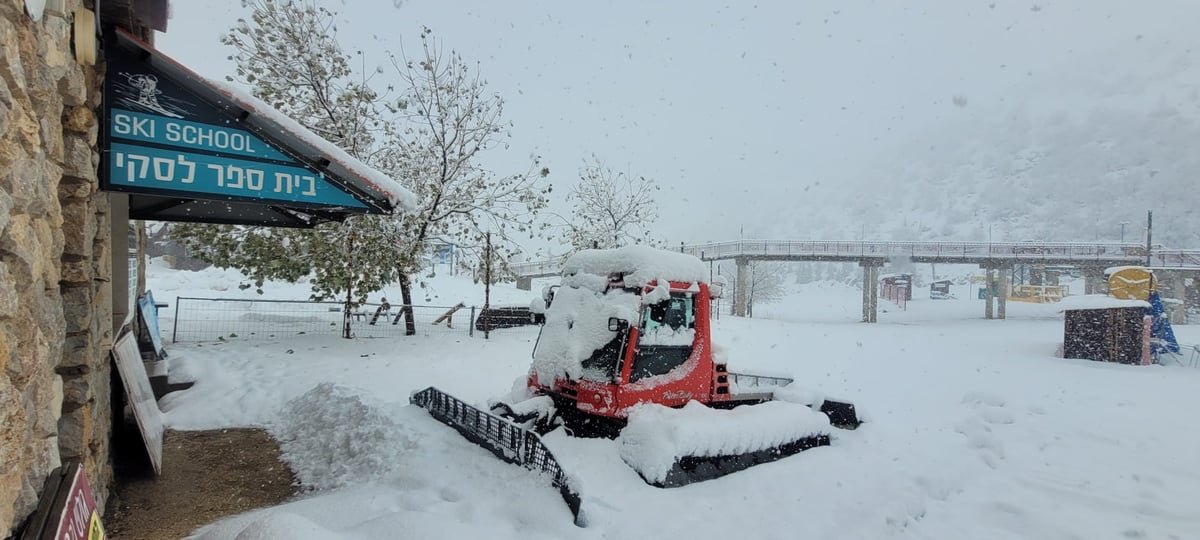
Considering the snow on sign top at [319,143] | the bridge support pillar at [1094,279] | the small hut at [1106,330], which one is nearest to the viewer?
the snow on sign top at [319,143]

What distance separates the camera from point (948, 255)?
4028 centimetres

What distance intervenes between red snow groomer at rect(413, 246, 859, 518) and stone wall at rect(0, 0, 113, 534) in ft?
10.2

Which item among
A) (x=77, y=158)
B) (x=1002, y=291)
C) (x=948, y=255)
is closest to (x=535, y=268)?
(x=948, y=255)

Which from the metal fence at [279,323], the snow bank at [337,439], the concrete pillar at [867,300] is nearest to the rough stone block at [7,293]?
the snow bank at [337,439]

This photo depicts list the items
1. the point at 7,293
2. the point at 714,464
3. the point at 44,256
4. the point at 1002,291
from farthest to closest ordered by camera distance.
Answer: the point at 1002,291, the point at 714,464, the point at 44,256, the point at 7,293

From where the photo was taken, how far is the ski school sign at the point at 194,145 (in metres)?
3.56

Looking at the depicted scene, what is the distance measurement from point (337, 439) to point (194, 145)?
3486 mm

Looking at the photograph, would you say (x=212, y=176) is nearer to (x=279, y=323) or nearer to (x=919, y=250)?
(x=279, y=323)

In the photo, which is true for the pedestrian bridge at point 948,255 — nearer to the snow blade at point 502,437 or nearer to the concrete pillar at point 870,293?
the concrete pillar at point 870,293

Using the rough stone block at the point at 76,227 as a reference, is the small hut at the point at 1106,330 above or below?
below

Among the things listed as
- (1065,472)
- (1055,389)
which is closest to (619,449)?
(1065,472)

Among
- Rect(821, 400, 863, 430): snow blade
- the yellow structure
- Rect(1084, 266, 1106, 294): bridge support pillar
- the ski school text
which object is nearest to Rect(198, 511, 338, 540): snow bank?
the ski school text

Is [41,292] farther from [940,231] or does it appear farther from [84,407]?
[940,231]

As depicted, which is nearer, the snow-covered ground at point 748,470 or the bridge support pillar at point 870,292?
the snow-covered ground at point 748,470
